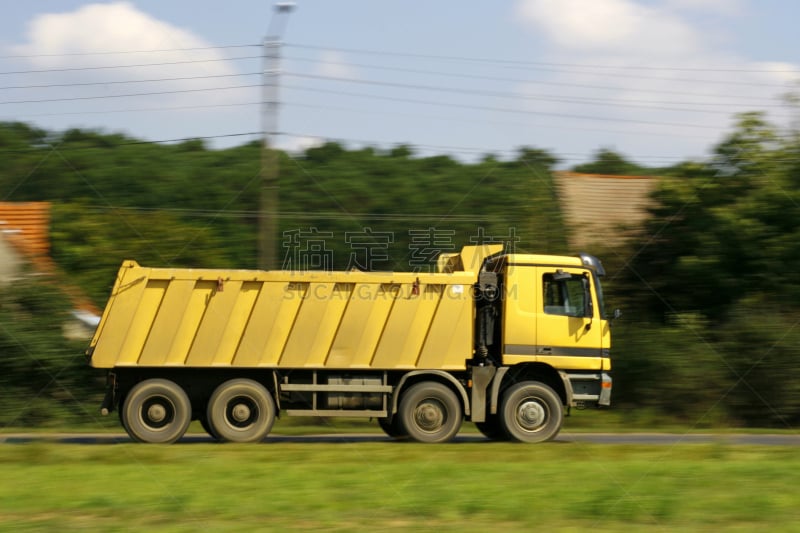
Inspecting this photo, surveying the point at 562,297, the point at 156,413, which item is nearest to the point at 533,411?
the point at 562,297

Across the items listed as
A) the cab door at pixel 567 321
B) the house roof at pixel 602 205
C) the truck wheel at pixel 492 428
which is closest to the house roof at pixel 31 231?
the truck wheel at pixel 492 428

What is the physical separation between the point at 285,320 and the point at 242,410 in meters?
1.48

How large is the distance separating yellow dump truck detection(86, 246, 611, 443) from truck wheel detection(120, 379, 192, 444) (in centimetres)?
2

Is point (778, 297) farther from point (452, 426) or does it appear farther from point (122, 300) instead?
point (122, 300)

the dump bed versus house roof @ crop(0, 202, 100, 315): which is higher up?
house roof @ crop(0, 202, 100, 315)

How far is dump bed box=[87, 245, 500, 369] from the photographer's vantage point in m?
13.9

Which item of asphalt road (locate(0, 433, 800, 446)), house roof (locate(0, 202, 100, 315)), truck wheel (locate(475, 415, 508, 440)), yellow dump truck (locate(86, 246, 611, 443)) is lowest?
asphalt road (locate(0, 433, 800, 446))

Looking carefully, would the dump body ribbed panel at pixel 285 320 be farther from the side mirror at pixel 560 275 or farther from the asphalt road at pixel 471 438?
the asphalt road at pixel 471 438

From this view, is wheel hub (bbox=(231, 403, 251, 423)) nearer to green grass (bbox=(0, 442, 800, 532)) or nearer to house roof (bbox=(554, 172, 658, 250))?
green grass (bbox=(0, 442, 800, 532))

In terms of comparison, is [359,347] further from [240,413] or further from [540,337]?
[540,337]

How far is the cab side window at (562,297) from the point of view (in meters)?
14.6

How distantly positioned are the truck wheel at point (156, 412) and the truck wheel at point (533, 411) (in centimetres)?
482

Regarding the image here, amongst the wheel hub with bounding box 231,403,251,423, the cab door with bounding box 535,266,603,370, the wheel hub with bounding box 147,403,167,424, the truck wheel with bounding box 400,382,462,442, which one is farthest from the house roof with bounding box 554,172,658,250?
the wheel hub with bounding box 147,403,167,424

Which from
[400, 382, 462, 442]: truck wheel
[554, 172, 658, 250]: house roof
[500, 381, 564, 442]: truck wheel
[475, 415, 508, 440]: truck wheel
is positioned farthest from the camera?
[554, 172, 658, 250]: house roof
